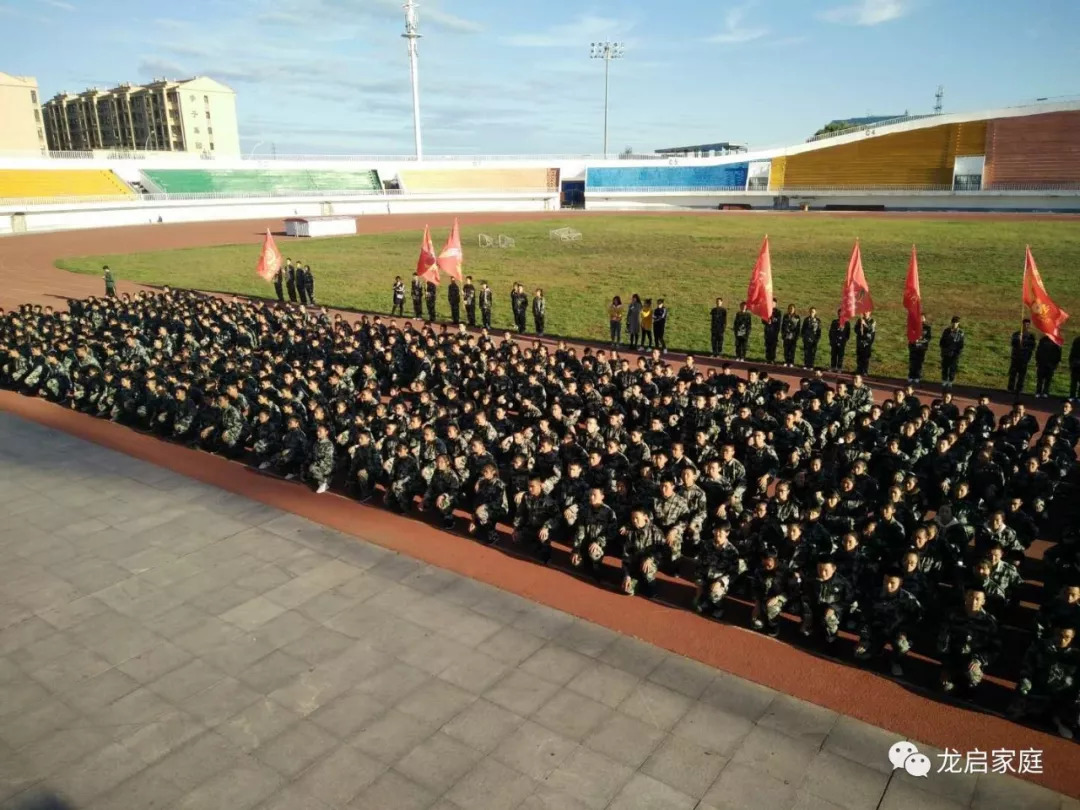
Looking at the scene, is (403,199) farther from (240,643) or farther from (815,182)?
(240,643)

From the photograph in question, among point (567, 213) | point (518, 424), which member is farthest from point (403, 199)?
point (518, 424)

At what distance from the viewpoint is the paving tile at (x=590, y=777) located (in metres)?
5.52

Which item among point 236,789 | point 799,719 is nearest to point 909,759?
point 799,719

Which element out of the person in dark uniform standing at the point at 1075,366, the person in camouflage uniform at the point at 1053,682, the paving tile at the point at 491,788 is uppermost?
the person in dark uniform standing at the point at 1075,366

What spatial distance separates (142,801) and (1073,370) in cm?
1557

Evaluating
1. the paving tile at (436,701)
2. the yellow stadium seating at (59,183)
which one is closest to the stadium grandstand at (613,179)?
the yellow stadium seating at (59,183)

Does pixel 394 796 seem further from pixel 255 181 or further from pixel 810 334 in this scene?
pixel 255 181

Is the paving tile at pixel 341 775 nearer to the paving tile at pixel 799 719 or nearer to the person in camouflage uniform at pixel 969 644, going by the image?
the paving tile at pixel 799 719

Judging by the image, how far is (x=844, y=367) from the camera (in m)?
17.0

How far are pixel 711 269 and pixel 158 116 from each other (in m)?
92.7

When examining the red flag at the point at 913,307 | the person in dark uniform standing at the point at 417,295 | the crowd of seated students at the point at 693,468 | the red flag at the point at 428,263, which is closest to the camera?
the crowd of seated students at the point at 693,468

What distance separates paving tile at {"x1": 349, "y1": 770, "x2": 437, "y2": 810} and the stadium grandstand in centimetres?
5482

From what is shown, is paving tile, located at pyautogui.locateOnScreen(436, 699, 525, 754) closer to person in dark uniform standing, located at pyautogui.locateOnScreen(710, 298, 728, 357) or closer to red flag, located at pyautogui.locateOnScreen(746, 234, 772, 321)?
red flag, located at pyautogui.locateOnScreen(746, 234, 772, 321)

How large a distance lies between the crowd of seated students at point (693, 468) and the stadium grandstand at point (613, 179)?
4510cm
